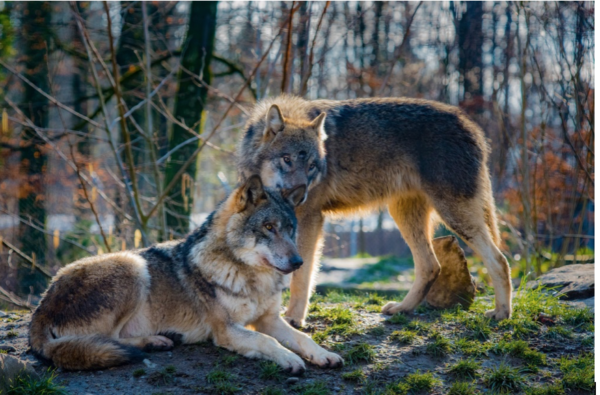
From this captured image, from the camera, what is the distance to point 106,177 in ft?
40.5

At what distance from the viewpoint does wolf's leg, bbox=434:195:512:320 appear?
5070mm

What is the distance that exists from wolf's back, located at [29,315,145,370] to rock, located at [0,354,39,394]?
26cm

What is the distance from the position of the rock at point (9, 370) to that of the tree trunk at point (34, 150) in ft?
25.1

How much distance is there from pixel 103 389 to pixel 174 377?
470 mm

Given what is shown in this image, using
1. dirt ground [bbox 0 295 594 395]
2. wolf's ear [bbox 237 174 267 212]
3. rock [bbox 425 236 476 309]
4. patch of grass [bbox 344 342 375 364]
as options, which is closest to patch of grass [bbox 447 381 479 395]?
dirt ground [bbox 0 295 594 395]

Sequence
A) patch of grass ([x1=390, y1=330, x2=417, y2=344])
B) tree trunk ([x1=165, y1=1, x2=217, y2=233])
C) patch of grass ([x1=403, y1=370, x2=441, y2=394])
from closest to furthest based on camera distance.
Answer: patch of grass ([x1=403, y1=370, x2=441, y2=394]) < patch of grass ([x1=390, y1=330, x2=417, y2=344]) < tree trunk ([x1=165, y1=1, x2=217, y2=233])

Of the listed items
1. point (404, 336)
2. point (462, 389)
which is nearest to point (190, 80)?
point (404, 336)

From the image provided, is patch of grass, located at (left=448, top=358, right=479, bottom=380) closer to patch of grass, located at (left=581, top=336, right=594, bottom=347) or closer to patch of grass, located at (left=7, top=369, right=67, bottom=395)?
patch of grass, located at (left=581, top=336, right=594, bottom=347)

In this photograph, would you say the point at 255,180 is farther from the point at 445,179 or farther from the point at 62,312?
the point at 445,179

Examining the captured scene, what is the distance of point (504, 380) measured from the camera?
389cm

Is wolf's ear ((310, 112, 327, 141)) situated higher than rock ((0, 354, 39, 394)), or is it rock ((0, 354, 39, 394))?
wolf's ear ((310, 112, 327, 141))

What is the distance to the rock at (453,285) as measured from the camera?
5.59 meters

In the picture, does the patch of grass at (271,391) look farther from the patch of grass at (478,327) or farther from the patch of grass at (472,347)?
the patch of grass at (478,327)

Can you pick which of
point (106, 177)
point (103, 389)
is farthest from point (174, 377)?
point (106, 177)
